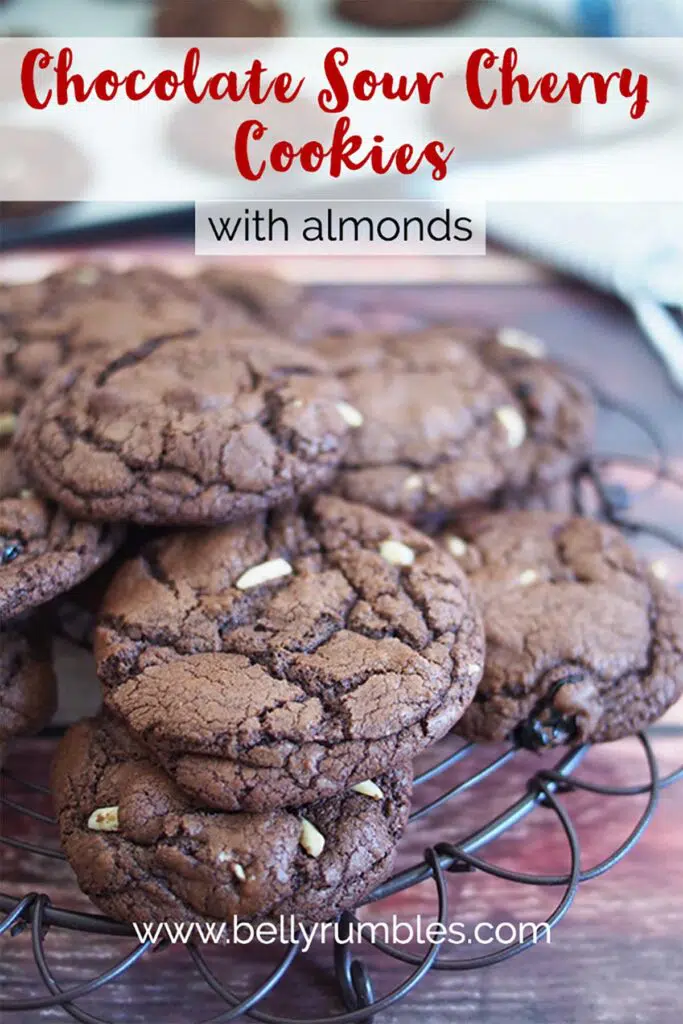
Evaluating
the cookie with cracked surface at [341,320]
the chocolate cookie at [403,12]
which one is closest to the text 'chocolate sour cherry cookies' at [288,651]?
the cookie with cracked surface at [341,320]

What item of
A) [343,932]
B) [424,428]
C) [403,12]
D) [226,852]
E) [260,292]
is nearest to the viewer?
[226,852]

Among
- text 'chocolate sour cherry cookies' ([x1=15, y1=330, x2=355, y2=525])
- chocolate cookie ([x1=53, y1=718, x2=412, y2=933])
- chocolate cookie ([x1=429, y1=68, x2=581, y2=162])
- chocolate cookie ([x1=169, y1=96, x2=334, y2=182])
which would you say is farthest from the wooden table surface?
chocolate cookie ([x1=429, y1=68, x2=581, y2=162])

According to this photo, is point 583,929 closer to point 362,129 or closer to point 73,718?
point 73,718

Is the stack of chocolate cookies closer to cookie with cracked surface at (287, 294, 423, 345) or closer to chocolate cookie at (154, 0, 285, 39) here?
cookie with cracked surface at (287, 294, 423, 345)

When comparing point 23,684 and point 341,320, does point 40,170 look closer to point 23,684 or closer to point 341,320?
point 341,320

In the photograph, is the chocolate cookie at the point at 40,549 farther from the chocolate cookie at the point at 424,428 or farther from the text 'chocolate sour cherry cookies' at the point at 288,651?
the chocolate cookie at the point at 424,428

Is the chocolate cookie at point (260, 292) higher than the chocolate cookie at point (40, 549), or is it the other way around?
the chocolate cookie at point (260, 292)

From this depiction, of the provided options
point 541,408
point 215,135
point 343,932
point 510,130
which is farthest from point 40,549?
point 510,130

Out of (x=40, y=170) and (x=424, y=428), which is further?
(x=40, y=170)
